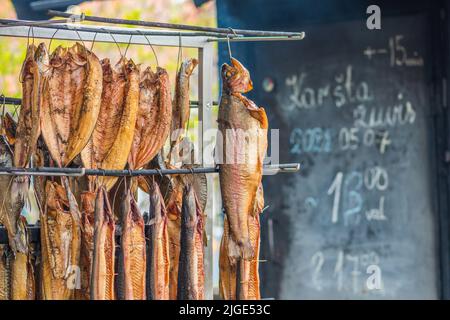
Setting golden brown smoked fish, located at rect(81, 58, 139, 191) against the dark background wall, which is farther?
the dark background wall

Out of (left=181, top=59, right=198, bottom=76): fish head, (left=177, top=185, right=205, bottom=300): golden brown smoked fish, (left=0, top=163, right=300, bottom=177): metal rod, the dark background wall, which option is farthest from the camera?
the dark background wall

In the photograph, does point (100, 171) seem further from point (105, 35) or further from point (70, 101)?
point (105, 35)

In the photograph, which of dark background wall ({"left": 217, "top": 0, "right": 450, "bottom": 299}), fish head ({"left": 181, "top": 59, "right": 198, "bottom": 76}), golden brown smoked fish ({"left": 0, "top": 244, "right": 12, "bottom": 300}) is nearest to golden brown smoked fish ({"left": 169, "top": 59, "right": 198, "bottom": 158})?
fish head ({"left": 181, "top": 59, "right": 198, "bottom": 76})

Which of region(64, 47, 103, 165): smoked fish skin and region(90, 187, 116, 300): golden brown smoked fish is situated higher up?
region(64, 47, 103, 165): smoked fish skin

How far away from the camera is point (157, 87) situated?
3.29 metres

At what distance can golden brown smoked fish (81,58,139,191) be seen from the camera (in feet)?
10.3

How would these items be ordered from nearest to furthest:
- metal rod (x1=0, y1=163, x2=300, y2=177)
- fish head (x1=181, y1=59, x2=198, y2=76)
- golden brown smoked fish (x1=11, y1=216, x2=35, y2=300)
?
metal rod (x1=0, y1=163, x2=300, y2=177) < golden brown smoked fish (x1=11, y1=216, x2=35, y2=300) < fish head (x1=181, y1=59, x2=198, y2=76)

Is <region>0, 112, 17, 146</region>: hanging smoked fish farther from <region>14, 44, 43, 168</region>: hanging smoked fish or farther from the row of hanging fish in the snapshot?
<region>14, 44, 43, 168</region>: hanging smoked fish

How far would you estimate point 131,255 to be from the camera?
3105 mm

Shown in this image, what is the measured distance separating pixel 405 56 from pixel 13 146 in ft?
10.7

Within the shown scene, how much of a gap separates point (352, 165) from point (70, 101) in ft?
10.2

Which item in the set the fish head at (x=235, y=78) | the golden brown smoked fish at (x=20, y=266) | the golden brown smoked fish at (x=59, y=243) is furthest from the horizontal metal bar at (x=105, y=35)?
the golden brown smoked fish at (x=20, y=266)

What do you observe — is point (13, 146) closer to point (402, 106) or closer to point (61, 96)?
point (61, 96)

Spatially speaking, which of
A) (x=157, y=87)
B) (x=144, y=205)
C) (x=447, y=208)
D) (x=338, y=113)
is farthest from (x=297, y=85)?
(x=157, y=87)
